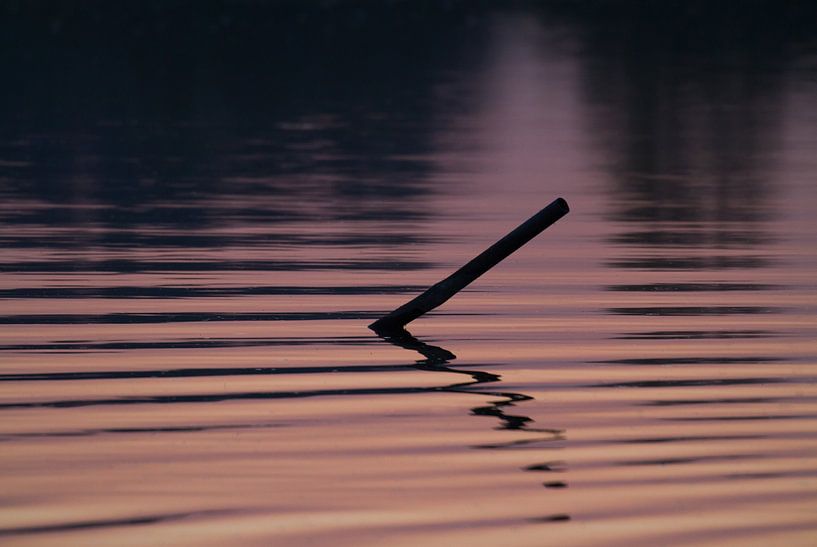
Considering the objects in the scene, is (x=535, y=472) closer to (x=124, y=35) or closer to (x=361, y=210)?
(x=361, y=210)

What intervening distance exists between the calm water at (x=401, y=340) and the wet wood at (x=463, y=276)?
0.81 feet

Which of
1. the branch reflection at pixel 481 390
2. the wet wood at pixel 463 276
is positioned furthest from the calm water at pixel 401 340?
the wet wood at pixel 463 276

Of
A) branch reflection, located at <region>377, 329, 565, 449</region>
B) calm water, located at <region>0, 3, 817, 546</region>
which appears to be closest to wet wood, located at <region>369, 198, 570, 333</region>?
branch reflection, located at <region>377, 329, 565, 449</region>

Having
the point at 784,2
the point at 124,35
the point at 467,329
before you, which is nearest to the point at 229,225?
the point at 467,329

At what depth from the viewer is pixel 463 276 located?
12711 millimetres

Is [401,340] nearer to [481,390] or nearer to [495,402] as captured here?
[481,390]

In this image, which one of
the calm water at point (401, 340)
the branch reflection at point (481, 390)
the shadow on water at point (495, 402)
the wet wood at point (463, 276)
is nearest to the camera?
the calm water at point (401, 340)

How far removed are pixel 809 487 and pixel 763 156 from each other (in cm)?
2002

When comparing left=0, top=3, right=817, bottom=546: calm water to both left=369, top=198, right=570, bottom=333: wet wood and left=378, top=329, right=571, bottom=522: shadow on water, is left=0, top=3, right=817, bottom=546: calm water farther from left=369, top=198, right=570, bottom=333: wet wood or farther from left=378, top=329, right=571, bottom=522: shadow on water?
left=369, top=198, right=570, bottom=333: wet wood

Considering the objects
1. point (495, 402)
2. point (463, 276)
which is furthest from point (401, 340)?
point (495, 402)

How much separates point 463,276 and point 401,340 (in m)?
0.55

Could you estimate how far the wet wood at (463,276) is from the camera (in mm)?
12648

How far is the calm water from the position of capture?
824 cm

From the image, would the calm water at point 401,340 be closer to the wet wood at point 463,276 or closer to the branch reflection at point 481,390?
the branch reflection at point 481,390
